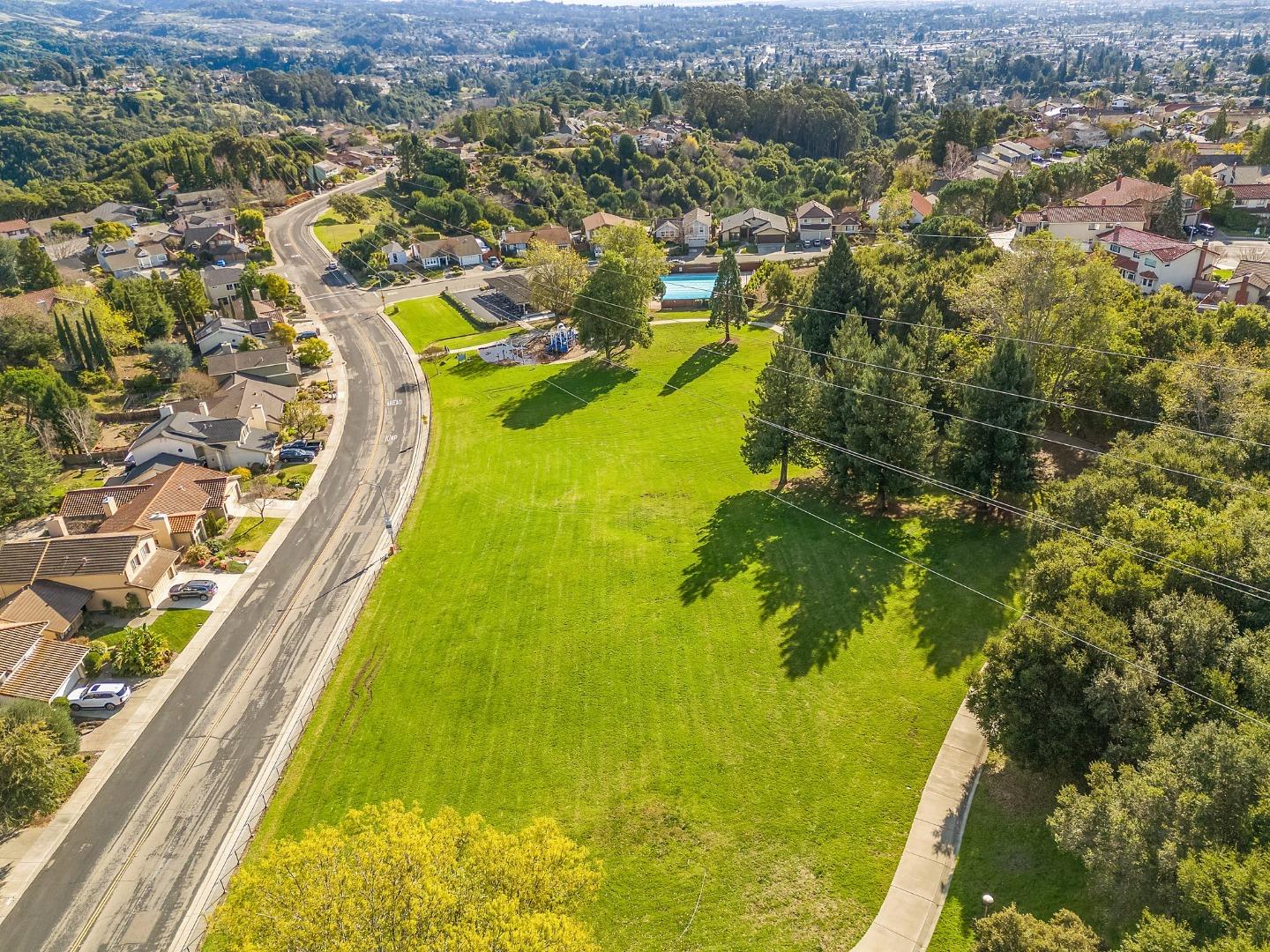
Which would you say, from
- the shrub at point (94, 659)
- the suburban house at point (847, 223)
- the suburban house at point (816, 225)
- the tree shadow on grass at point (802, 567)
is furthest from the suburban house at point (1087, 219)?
the shrub at point (94, 659)

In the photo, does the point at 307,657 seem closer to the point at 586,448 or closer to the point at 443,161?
the point at 586,448

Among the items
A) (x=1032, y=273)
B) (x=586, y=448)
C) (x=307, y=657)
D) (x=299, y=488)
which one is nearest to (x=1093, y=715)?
(x=1032, y=273)

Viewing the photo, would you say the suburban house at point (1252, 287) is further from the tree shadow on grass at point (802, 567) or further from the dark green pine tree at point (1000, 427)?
the tree shadow on grass at point (802, 567)

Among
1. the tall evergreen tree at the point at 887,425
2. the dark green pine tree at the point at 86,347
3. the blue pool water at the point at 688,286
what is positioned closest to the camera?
the tall evergreen tree at the point at 887,425

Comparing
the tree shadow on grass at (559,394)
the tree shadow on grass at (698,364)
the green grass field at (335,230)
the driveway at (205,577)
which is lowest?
the tree shadow on grass at (559,394)

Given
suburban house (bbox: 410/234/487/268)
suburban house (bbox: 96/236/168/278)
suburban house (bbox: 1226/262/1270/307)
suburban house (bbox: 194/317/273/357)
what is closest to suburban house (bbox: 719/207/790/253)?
suburban house (bbox: 410/234/487/268)

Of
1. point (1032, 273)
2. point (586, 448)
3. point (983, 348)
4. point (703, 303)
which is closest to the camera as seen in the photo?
point (1032, 273)
